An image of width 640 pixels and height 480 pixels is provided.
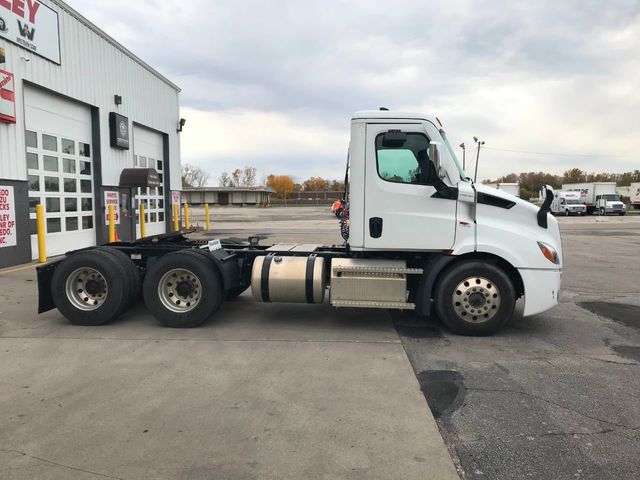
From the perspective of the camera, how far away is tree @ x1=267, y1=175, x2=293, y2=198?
113 metres

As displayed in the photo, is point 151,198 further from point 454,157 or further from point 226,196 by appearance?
point 226,196

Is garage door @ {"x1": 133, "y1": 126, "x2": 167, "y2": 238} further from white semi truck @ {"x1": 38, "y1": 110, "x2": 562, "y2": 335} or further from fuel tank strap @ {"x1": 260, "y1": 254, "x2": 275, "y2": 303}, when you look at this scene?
fuel tank strap @ {"x1": 260, "y1": 254, "x2": 275, "y2": 303}

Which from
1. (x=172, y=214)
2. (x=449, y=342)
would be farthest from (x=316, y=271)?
(x=172, y=214)

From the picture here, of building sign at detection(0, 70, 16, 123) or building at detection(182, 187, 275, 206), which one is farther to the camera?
building at detection(182, 187, 275, 206)

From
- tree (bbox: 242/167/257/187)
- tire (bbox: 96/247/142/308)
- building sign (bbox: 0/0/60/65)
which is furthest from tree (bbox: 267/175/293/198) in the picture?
tire (bbox: 96/247/142/308)

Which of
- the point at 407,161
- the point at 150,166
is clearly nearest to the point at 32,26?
the point at 150,166

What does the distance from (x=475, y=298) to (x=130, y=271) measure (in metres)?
4.55

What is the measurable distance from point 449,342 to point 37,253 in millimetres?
10934

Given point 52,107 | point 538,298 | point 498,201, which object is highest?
point 52,107

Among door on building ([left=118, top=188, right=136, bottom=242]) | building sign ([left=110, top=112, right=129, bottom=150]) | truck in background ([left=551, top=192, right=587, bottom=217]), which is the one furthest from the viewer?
truck in background ([left=551, top=192, right=587, bottom=217])

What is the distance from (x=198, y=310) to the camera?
6.14m

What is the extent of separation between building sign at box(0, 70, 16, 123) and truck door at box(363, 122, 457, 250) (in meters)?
9.42

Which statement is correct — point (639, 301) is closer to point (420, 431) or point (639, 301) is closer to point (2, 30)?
point (420, 431)

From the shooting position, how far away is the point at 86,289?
253 inches
